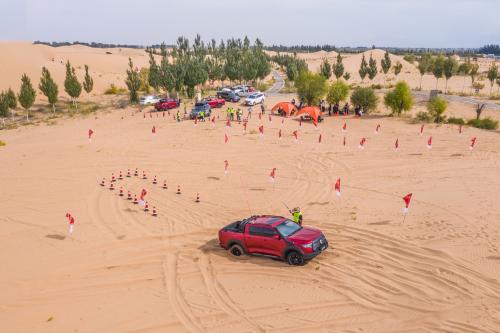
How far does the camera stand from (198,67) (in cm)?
5303

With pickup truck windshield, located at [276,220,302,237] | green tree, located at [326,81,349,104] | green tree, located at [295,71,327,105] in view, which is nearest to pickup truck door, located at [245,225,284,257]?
pickup truck windshield, located at [276,220,302,237]

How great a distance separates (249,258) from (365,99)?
100ft

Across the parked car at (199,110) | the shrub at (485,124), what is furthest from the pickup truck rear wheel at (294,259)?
the shrub at (485,124)

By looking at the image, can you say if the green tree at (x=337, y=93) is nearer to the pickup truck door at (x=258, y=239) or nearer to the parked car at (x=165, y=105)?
the parked car at (x=165, y=105)

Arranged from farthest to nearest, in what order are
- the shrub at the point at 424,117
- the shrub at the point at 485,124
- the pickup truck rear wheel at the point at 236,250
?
the shrub at the point at 424,117 < the shrub at the point at 485,124 < the pickup truck rear wheel at the point at 236,250

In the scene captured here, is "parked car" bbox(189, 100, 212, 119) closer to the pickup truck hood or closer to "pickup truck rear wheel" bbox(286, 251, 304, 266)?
the pickup truck hood

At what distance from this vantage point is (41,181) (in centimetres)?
2308

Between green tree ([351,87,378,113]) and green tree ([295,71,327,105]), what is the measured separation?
425 cm

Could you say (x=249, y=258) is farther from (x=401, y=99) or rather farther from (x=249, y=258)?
(x=401, y=99)

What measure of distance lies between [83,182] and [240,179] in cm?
815

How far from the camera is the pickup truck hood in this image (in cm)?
1346

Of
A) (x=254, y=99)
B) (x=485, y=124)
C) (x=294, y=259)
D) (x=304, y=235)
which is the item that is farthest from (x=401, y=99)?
(x=294, y=259)

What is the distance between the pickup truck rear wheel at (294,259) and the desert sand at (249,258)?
0.94 ft

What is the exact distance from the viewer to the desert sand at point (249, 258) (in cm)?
1115
